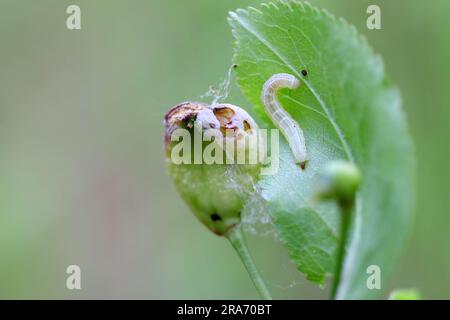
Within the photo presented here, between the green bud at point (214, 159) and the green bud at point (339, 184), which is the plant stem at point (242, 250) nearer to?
the green bud at point (214, 159)

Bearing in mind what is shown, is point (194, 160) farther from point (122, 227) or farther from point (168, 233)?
point (122, 227)

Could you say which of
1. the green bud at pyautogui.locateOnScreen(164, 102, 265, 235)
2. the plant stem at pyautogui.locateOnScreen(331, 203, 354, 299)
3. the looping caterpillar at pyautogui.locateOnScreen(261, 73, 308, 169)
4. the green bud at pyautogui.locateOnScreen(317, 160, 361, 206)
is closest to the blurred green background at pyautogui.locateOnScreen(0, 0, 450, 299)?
the looping caterpillar at pyautogui.locateOnScreen(261, 73, 308, 169)

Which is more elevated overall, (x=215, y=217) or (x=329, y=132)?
(x=329, y=132)

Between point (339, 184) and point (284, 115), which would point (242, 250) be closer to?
point (284, 115)

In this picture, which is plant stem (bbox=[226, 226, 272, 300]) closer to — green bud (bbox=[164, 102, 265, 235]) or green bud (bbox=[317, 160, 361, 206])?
green bud (bbox=[164, 102, 265, 235])

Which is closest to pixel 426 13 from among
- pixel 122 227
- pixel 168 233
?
pixel 168 233

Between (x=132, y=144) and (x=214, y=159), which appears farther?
(x=132, y=144)

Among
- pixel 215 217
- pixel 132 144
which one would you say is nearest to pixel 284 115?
pixel 215 217
